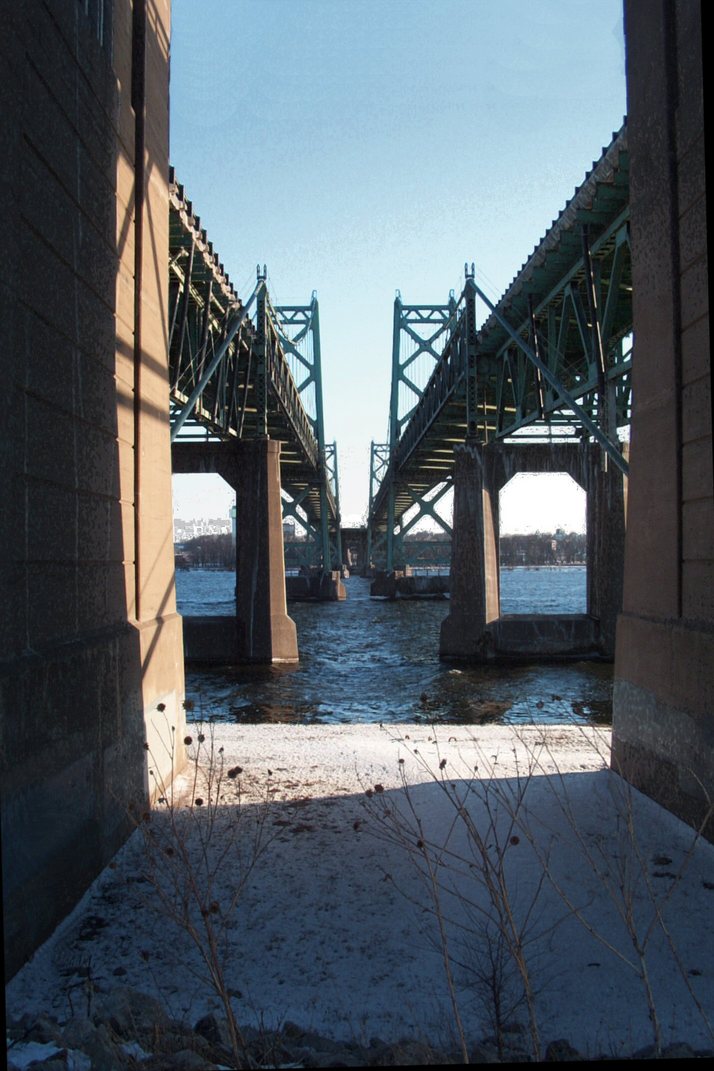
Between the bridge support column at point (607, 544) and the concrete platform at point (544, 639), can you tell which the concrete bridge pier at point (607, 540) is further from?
the concrete platform at point (544, 639)

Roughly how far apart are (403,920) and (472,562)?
2087 centimetres

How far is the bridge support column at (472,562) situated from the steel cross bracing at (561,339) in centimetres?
153

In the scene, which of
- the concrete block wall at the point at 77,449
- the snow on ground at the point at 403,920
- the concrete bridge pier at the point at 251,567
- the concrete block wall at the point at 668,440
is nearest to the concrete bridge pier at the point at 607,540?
the concrete bridge pier at the point at 251,567

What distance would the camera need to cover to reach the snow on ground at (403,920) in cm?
355

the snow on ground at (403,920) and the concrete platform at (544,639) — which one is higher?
the snow on ground at (403,920)

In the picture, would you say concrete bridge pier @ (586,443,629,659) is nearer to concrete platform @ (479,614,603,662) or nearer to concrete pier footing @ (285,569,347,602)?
concrete platform @ (479,614,603,662)

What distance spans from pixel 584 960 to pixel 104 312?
15.2 feet

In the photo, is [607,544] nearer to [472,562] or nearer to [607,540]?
[607,540]

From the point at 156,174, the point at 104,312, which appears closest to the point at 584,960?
the point at 104,312

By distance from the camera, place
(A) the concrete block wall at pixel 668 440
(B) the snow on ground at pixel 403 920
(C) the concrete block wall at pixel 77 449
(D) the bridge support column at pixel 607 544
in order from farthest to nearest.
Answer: (D) the bridge support column at pixel 607 544, (A) the concrete block wall at pixel 668 440, (C) the concrete block wall at pixel 77 449, (B) the snow on ground at pixel 403 920

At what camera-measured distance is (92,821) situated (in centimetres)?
473

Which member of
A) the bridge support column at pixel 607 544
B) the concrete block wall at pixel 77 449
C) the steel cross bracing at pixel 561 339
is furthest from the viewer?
the bridge support column at pixel 607 544

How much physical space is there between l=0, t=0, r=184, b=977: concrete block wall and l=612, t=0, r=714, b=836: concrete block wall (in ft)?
12.1

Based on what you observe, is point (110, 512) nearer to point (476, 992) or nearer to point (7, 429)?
point (7, 429)
